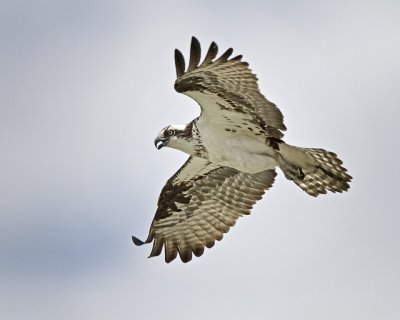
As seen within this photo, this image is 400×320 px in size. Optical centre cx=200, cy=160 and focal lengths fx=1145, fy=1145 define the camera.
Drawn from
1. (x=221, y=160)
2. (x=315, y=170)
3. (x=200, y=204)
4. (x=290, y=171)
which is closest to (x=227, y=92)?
(x=221, y=160)

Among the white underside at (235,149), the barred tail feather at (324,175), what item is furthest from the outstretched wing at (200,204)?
the white underside at (235,149)

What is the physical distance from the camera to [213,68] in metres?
12.6

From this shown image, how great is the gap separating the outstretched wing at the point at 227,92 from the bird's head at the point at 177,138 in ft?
1.24

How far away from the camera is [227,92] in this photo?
12875mm

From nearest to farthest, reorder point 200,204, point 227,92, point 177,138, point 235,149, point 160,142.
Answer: point 227,92
point 235,149
point 177,138
point 160,142
point 200,204

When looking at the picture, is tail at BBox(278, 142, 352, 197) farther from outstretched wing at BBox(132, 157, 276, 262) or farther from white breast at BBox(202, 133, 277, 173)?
outstretched wing at BBox(132, 157, 276, 262)

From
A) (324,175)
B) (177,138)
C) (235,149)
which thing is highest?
(177,138)

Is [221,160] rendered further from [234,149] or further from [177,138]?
[177,138]

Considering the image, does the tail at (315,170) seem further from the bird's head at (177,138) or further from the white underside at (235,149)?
the bird's head at (177,138)

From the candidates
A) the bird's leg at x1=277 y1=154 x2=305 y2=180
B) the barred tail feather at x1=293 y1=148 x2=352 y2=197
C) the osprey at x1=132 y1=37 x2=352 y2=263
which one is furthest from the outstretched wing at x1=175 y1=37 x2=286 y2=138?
the barred tail feather at x1=293 y1=148 x2=352 y2=197

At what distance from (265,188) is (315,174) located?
86 cm

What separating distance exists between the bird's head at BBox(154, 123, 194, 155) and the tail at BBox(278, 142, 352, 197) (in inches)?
42.9

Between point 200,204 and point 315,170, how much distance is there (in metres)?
1.69

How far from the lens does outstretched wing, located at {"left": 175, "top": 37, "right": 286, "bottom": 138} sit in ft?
41.1
